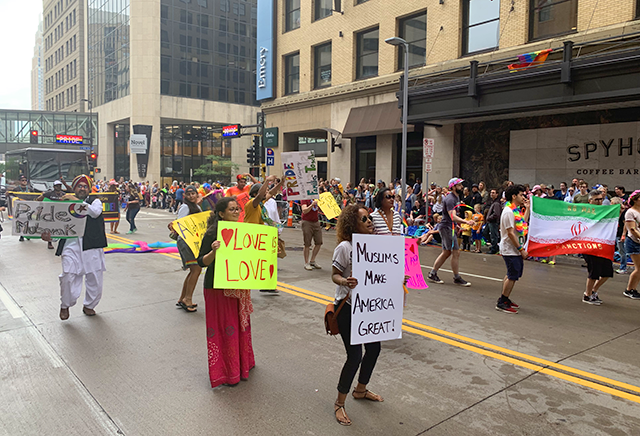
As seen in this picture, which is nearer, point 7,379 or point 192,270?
point 7,379

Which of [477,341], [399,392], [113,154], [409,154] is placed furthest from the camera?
[113,154]

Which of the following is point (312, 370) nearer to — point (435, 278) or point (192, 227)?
point (192, 227)

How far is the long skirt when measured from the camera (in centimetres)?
454

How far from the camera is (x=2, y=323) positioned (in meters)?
6.66

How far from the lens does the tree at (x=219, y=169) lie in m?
56.7

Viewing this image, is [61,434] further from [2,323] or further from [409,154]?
[409,154]

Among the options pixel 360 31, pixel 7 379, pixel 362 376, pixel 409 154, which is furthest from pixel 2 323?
pixel 360 31

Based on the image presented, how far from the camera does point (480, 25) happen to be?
766 inches

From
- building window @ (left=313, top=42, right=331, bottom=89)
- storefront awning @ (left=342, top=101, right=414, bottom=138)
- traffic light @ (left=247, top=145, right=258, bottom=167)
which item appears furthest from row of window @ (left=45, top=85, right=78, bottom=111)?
storefront awning @ (left=342, top=101, right=414, bottom=138)

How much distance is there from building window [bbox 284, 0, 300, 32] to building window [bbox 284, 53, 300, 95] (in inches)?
67.1

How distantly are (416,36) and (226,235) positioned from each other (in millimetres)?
20257

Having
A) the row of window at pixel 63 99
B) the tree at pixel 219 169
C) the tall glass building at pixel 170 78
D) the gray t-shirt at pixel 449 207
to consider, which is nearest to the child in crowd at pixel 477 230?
the gray t-shirt at pixel 449 207

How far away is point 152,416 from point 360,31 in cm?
2363

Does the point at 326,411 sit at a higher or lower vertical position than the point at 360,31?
lower
